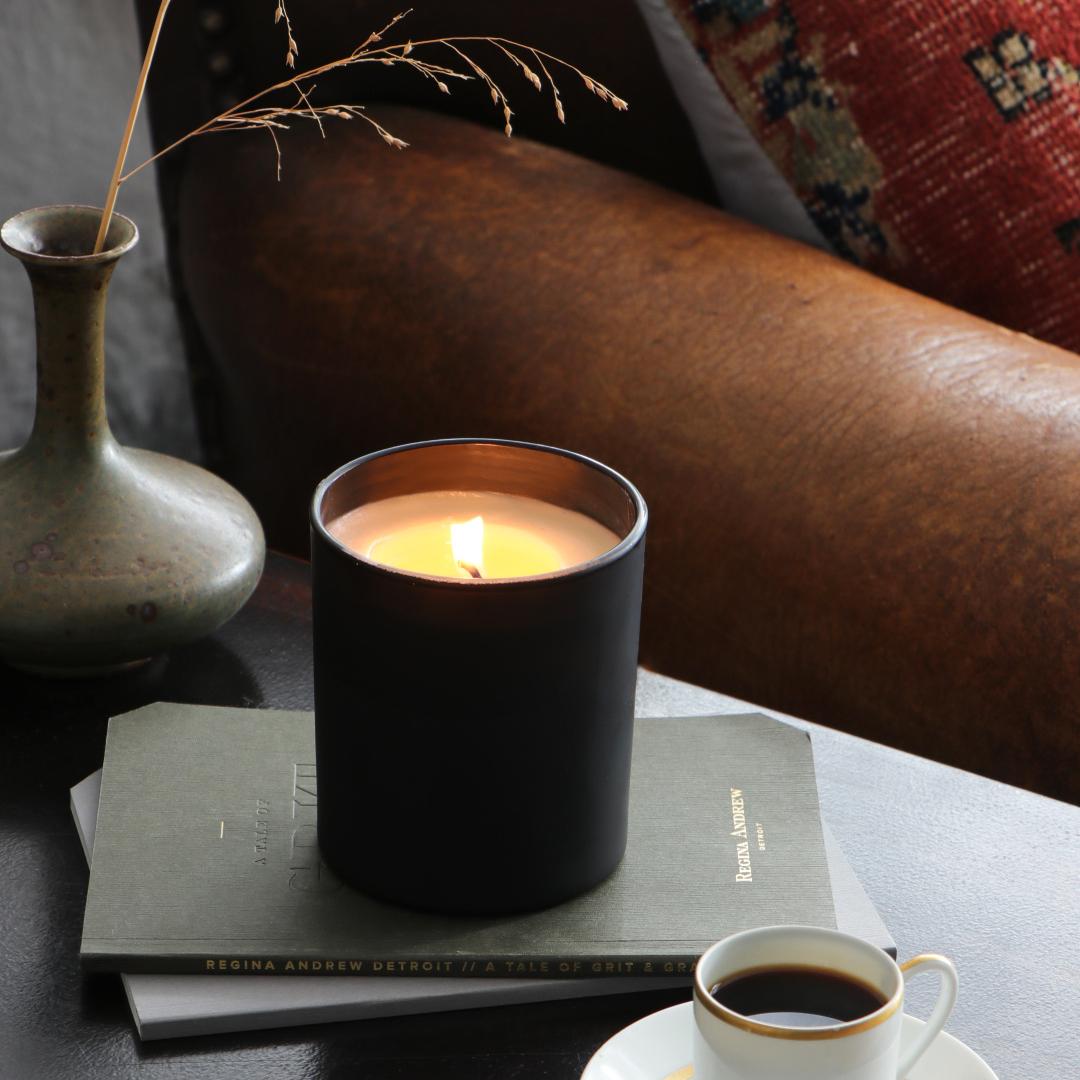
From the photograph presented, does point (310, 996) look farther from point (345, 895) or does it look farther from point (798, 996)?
point (798, 996)

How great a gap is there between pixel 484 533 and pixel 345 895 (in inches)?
5.7

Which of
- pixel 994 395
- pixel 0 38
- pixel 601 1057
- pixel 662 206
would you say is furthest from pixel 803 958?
pixel 0 38

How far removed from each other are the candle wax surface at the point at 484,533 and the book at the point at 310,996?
14 cm

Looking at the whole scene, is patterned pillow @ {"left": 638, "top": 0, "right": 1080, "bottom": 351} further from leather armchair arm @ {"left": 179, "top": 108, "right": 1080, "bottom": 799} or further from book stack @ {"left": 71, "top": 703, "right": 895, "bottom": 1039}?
book stack @ {"left": 71, "top": 703, "right": 895, "bottom": 1039}

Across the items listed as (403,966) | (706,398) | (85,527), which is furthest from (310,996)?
(706,398)

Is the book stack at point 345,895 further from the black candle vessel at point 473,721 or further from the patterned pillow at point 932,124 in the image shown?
the patterned pillow at point 932,124

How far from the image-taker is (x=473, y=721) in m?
0.51

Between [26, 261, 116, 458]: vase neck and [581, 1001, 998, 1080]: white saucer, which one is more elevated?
[26, 261, 116, 458]: vase neck

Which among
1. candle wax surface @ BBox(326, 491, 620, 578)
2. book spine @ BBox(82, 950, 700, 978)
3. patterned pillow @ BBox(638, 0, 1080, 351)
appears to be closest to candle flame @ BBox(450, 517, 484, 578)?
candle wax surface @ BBox(326, 491, 620, 578)

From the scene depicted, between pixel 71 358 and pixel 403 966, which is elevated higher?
pixel 71 358

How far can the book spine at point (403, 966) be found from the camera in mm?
519

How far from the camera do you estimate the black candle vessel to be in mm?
501

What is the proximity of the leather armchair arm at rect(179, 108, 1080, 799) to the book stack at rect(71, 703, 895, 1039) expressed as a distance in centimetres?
24

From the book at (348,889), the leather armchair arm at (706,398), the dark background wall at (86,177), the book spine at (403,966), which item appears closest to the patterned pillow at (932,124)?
the leather armchair arm at (706,398)
